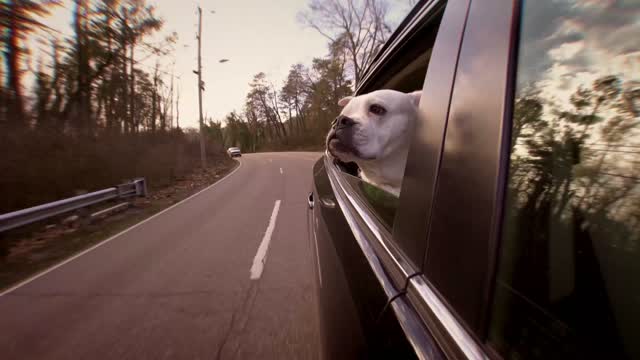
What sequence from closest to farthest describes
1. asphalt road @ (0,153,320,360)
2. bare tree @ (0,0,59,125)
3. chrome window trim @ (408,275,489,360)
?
chrome window trim @ (408,275,489,360)
asphalt road @ (0,153,320,360)
bare tree @ (0,0,59,125)

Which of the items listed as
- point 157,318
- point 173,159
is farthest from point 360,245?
point 173,159

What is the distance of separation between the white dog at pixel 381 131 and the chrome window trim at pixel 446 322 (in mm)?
1000

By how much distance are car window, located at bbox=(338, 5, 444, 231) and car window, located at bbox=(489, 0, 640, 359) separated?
600 millimetres

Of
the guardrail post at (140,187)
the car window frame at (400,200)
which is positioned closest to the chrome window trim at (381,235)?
the car window frame at (400,200)

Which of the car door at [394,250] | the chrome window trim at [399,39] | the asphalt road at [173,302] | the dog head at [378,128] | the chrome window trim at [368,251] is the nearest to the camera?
the car door at [394,250]

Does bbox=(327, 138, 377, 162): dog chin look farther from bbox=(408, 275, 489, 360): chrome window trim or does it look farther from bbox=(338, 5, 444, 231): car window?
bbox=(408, 275, 489, 360): chrome window trim

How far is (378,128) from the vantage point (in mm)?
1715

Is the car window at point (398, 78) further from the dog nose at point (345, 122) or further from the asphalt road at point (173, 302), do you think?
the asphalt road at point (173, 302)

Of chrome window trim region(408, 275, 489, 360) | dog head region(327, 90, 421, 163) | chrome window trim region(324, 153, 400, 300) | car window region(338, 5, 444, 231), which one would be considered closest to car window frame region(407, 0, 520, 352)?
chrome window trim region(408, 275, 489, 360)

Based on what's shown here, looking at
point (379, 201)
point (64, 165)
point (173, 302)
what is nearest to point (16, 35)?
point (64, 165)

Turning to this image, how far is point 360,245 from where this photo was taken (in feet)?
4.16

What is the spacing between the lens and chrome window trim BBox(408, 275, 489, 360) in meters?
0.55

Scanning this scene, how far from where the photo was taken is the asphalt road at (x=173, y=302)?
7.66 ft

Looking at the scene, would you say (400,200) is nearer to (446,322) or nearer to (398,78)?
(446,322)
